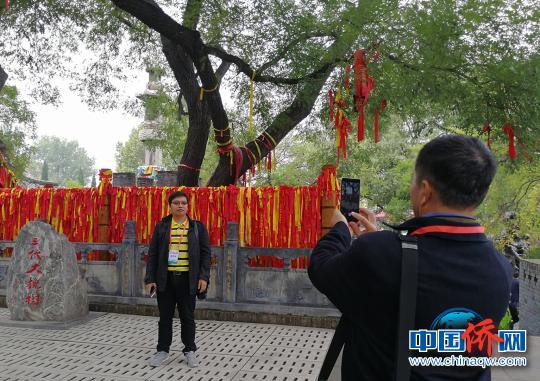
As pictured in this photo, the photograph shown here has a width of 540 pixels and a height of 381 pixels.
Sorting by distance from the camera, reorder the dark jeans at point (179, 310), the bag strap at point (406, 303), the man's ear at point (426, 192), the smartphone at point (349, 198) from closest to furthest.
A: 1. the bag strap at point (406, 303)
2. the man's ear at point (426, 192)
3. the smartphone at point (349, 198)
4. the dark jeans at point (179, 310)

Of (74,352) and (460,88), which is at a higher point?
(460,88)

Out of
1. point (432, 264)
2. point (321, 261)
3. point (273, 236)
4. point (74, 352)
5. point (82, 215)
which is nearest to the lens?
point (432, 264)

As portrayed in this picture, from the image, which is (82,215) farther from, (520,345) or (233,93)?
(520,345)

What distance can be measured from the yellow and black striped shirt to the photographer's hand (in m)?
3.28

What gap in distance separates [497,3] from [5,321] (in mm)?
8216

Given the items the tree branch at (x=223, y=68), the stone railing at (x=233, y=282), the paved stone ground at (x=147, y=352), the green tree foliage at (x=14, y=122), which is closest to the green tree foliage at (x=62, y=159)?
the green tree foliage at (x=14, y=122)

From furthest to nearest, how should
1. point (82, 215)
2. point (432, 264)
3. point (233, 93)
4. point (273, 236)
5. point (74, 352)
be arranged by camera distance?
point (233, 93), point (82, 215), point (273, 236), point (74, 352), point (432, 264)

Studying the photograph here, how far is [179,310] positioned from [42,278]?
2474mm

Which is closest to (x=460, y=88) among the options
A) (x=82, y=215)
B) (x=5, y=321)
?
(x=82, y=215)

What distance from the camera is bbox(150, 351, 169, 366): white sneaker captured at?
475cm

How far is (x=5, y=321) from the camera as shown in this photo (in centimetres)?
636

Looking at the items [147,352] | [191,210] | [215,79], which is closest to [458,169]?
[147,352]

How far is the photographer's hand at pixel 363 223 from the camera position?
1.87m

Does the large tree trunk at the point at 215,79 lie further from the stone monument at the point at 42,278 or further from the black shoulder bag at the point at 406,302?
the black shoulder bag at the point at 406,302
